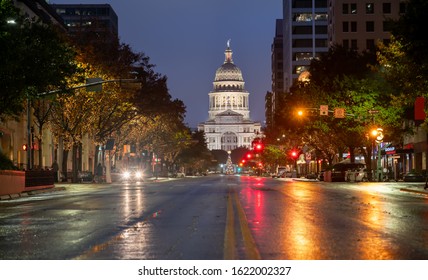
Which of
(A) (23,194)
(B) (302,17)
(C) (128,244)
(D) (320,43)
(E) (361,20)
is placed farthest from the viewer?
(B) (302,17)

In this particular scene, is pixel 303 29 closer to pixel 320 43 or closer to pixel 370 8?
pixel 320 43

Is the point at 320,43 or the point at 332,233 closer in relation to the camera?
the point at 332,233

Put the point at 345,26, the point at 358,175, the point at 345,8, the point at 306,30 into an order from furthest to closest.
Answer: the point at 306,30, the point at 345,26, the point at 345,8, the point at 358,175

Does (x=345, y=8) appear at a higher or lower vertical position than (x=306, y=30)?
lower

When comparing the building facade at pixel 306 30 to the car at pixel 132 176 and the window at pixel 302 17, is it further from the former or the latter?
the car at pixel 132 176

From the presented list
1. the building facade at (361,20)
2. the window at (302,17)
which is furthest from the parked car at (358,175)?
the window at (302,17)

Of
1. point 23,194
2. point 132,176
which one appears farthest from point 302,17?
point 23,194

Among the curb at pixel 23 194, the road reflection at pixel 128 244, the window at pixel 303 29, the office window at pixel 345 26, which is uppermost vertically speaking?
the window at pixel 303 29

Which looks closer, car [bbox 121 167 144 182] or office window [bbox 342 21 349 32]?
car [bbox 121 167 144 182]

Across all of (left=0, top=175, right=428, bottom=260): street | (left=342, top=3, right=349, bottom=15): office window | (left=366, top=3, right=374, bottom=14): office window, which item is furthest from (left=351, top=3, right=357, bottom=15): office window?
(left=0, top=175, right=428, bottom=260): street

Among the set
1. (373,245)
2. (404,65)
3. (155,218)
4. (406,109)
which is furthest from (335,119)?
(373,245)

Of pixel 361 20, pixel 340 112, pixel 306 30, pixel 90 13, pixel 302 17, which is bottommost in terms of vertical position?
pixel 340 112

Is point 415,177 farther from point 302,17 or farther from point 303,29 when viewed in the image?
point 302,17

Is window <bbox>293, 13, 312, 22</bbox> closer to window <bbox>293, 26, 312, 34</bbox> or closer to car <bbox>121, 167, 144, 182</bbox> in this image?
window <bbox>293, 26, 312, 34</bbox>
